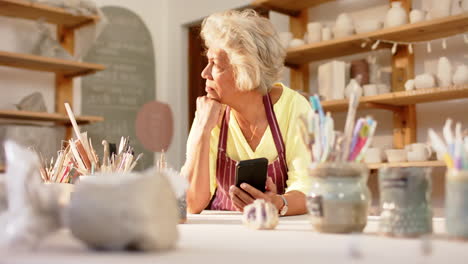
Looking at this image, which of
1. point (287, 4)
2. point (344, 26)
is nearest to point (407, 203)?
point (344, 26)

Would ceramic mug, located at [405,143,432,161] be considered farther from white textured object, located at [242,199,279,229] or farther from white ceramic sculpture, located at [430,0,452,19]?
white textured object, located at [242,199,279,229]

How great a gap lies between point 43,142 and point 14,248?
3.23 meters

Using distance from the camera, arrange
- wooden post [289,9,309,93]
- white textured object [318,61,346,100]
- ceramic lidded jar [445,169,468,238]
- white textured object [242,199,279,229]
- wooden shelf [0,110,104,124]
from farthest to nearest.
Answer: wooden post [289,9,309,93]
wooden shelf [0,110,104,124]
white textured object [318,61,346,100]
white textured object [242,199,279,229]
ceramic lidded jar [445,169,468,238]

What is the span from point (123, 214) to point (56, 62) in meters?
3.32

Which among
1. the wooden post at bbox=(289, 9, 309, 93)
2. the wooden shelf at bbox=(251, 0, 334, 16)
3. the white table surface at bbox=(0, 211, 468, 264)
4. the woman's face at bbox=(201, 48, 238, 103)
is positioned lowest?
the white table surface at bbox=(0, 211, 468, 264)

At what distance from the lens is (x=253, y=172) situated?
1.35 meters

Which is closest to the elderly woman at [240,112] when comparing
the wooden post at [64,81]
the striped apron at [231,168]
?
the striped apron at [231,168]

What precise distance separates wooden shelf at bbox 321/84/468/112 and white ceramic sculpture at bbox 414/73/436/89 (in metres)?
0.03

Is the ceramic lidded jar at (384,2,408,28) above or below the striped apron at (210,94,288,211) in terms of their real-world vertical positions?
above

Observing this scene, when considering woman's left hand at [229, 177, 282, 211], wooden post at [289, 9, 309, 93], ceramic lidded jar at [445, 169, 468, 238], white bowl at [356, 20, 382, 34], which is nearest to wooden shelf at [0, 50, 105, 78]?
wooden post at [289, 9, 309, 93]

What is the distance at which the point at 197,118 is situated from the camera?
1841mm

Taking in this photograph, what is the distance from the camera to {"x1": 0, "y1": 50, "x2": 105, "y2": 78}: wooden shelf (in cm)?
357

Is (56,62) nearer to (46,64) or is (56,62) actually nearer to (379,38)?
(46,64)

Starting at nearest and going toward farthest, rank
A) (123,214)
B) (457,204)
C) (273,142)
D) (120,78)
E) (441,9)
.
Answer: (123,214) → (457,204) → (273,142) → (441,9) → (120,78)
